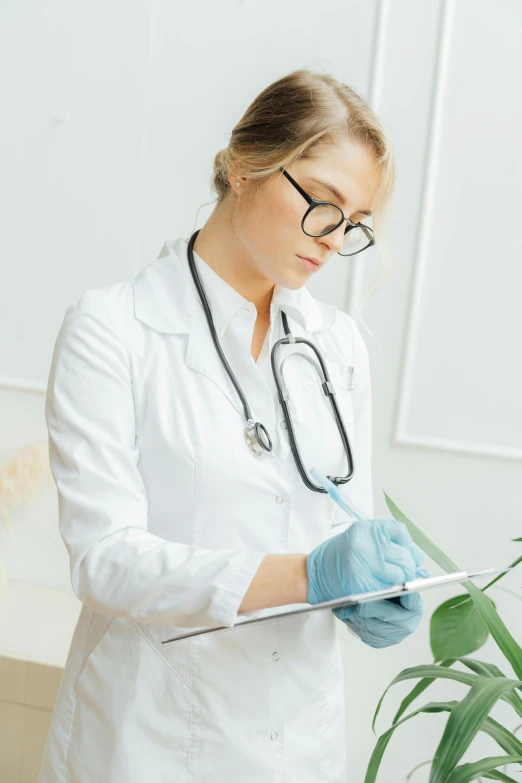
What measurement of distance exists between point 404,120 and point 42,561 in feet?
5.02

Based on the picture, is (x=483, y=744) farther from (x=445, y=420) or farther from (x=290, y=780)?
(x=290, y=780)

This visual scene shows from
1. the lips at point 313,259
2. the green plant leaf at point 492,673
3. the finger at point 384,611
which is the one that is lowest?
the green plant leaf at point 492,673

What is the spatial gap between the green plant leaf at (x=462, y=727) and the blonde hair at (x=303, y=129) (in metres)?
0.74

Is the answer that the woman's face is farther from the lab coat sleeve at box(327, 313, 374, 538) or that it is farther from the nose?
the lab coat sleeve at box(327, 313, 374, 538)

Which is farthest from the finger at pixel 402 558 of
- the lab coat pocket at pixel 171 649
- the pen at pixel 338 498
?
the lab coat pocket at pixel 171 649

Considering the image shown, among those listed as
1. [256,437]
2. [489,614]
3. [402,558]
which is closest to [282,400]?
[256,437]

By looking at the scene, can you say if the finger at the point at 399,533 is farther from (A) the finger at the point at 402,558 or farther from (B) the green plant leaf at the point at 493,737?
(B) the green plant leaf at the point at 493,737

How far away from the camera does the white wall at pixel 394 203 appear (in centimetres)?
188

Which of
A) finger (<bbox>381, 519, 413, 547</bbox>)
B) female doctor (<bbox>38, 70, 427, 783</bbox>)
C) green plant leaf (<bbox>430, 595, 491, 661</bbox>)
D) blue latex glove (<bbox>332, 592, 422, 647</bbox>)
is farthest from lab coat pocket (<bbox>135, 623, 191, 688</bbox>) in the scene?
green plant leaf (<bbox>430, 595, 491, 661</bbox>)

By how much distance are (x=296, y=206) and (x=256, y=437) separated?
344 millimetres

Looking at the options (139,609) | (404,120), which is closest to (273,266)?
(139,609)

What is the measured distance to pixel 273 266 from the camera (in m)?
1.19

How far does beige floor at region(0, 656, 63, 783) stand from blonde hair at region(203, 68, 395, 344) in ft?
4.03

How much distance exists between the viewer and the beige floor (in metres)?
1.80
